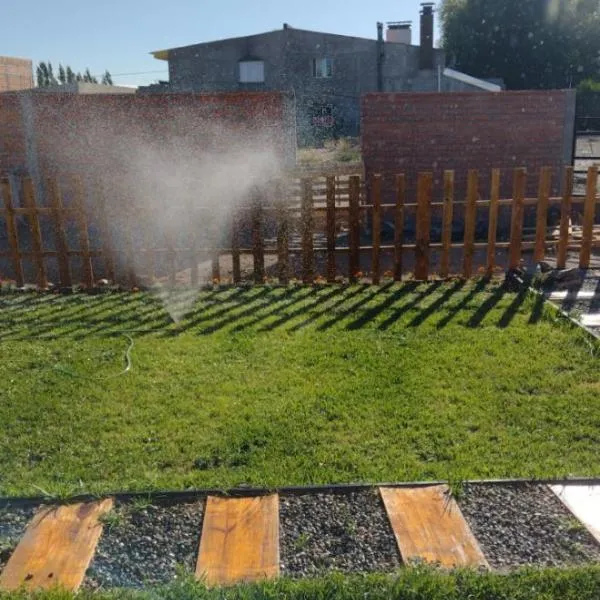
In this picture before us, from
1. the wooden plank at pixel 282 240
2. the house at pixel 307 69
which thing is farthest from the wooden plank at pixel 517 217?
the house at pixel 307 69

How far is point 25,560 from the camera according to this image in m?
2.80

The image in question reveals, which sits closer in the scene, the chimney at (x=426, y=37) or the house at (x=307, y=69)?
the chimney at (x=426, y=37)

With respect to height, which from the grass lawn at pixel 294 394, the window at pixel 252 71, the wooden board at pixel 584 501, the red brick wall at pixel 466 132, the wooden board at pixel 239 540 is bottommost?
the grass lawn at pixel 294 394

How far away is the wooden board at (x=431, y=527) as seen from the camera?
9.10 ft

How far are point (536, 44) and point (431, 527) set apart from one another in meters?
41.9

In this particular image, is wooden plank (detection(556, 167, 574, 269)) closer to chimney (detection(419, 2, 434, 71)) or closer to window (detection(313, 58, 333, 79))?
chimney (detection(419, 2, 434, 71))

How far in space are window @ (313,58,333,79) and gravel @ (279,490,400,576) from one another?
32.2 metres

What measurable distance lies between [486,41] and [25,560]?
42623 mm

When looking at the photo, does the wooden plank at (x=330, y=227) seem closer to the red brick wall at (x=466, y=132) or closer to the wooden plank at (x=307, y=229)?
the wooden plank at (x=307, y=229)

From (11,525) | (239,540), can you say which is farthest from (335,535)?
(11,525)

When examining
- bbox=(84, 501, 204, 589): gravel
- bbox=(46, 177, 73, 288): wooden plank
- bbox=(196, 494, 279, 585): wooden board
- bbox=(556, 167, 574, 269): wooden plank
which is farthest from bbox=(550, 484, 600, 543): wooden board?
bbox=(46, 177, 73, 288): wooden plank

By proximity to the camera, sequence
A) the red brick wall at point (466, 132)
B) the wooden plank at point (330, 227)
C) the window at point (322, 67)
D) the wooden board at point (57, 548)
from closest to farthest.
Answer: the wooden board at point (57, 548)
the wooden plank at point (330, 227)
the red brick wall at point (466, 132)
the window at point (322, 67)

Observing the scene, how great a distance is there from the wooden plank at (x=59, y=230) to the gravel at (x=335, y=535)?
5151mm

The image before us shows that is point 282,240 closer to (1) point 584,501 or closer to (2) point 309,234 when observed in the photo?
(2) point 309,234
